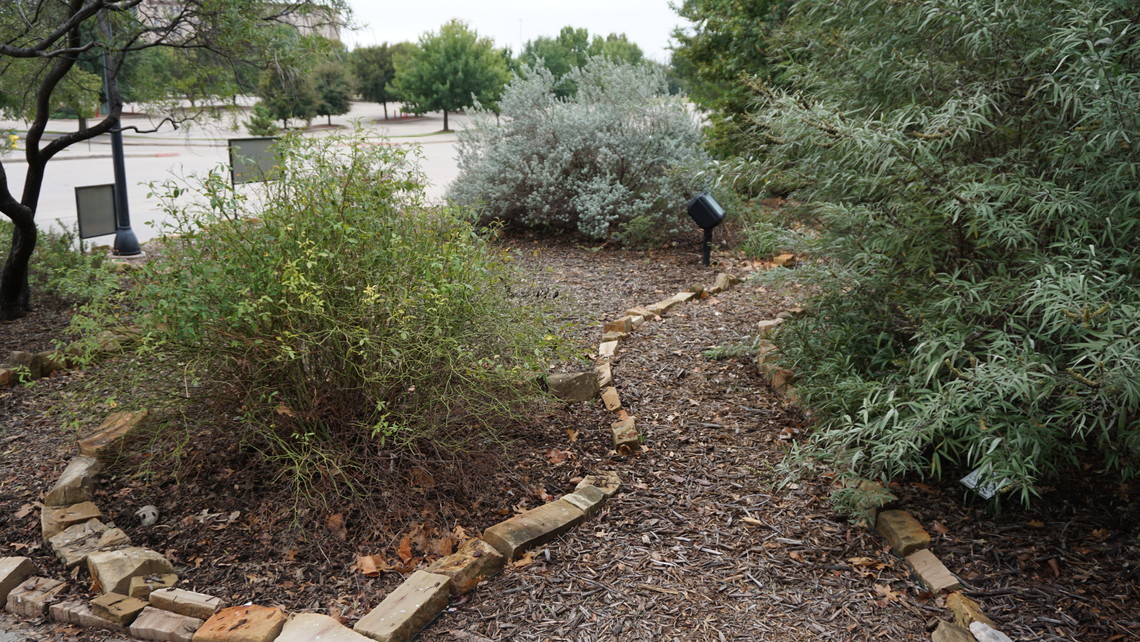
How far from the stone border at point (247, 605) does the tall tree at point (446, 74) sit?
30.3 m

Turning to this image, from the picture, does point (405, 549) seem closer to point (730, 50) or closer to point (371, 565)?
point (371, 565)

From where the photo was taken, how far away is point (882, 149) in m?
2.89

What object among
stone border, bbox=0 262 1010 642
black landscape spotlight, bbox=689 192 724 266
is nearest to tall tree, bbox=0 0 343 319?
stone border, bbox=0 262 1010 642

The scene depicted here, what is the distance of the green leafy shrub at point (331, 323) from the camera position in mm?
2932

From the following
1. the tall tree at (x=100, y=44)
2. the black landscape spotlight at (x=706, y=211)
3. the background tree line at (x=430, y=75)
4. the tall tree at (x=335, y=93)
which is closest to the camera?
the tall tree at (x=100, y=44)

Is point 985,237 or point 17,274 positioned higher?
point 985,237

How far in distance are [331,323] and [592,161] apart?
5103 millimetres

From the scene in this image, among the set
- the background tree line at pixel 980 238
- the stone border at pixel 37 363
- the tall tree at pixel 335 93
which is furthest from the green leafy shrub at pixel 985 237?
the tall tree at pixel 335 93

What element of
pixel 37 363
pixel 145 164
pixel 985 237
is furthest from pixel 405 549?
pixel 145 164

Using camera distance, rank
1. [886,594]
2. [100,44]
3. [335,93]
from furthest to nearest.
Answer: [335,93]
[100,44]
[886,594]

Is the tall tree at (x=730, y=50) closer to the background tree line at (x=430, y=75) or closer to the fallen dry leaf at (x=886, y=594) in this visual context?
the fallen dry leaf at (x=886, y=594)

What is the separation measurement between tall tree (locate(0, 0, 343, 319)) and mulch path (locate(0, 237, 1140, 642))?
6.10 ft

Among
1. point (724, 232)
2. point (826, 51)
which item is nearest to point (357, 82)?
point (724, 232)

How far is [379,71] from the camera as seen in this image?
37.1m
